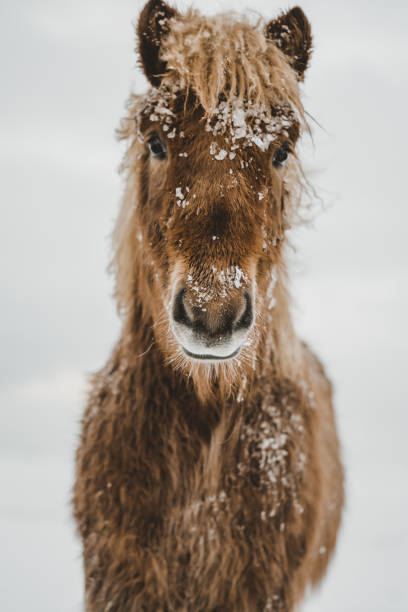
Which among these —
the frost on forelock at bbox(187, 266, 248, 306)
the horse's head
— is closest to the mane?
the horse's head

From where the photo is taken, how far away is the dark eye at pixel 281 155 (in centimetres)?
219

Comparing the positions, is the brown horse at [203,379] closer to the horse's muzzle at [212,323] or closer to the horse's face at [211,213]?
the horse's face at [211,213]

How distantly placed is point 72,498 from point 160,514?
582 mm

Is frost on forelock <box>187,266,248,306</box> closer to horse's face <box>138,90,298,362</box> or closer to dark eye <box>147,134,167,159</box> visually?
horse's face <box>138,90,298,362</box>

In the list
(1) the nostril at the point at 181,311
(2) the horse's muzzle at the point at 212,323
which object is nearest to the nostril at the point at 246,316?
(2) the horse's muzzle at the point at 212,323

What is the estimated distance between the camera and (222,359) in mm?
1766

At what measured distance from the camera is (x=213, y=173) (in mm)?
1911

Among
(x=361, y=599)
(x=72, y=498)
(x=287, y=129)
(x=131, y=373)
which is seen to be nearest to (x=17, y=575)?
(x=72, y=498)

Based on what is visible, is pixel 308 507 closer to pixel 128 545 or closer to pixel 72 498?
pixel 128 545

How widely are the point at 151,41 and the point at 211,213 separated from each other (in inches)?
33.9

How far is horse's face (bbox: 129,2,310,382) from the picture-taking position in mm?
1736

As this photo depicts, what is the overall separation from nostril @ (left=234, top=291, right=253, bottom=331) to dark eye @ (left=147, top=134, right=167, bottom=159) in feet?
2.36

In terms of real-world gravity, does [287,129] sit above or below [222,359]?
above

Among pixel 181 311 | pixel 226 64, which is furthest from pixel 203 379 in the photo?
pixel 226 64
